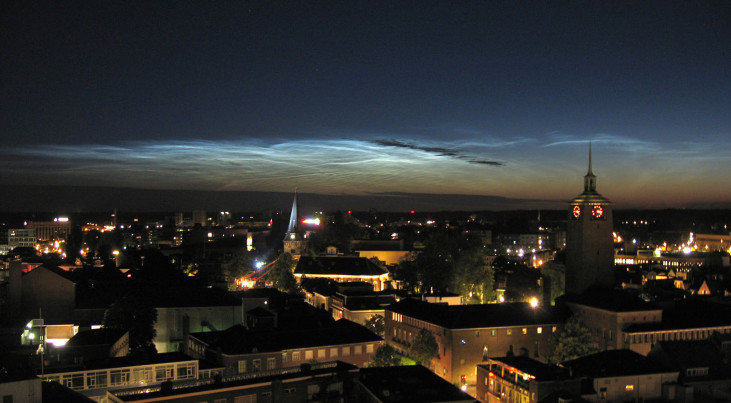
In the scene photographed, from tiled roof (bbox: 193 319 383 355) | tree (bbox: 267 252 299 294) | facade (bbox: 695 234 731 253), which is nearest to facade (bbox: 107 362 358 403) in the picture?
tiled roof (bbox: 193 319 383 355)

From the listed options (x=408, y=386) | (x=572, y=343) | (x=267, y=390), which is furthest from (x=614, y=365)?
(x=267, y=390)

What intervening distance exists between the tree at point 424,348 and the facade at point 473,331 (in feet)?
2.08

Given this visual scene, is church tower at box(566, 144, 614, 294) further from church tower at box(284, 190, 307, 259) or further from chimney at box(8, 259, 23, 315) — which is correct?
church tower at box(284, 190, 307, 259)

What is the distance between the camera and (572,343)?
34219 millimetres

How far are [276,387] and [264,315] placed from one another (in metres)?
14.1

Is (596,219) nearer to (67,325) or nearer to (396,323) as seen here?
(396,323)

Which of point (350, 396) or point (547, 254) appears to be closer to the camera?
point (350, 396)

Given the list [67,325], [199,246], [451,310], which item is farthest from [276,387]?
[199,246]

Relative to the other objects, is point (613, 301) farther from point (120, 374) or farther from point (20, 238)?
point (20, 238)

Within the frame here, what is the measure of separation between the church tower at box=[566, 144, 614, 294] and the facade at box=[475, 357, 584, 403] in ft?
71.8

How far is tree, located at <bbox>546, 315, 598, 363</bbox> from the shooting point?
34125 mm

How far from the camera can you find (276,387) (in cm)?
1948

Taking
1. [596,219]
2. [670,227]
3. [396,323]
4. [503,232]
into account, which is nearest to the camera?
[396,323]

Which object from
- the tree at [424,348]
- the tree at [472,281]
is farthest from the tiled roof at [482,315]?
the tree at [472,281]
